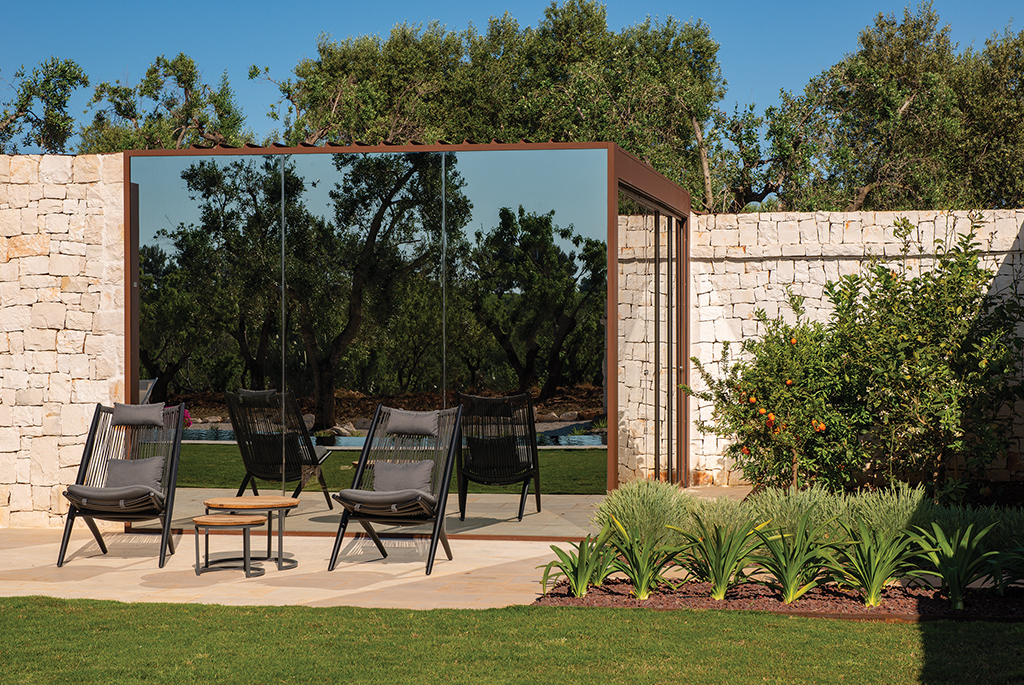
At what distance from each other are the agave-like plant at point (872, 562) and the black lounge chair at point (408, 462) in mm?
2735

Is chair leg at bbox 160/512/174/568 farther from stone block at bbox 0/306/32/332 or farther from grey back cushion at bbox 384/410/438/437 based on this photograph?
stone block at bbox 0/306/32/332

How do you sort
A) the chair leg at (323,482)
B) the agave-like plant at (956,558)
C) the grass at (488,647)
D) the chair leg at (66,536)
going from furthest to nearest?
1. the chair leg at (323,482)
2. the chair leg at (66,536)
3. the agave-like plant at (956,558)
4. the grass at (488,647)

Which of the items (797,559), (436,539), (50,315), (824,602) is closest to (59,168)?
(50,315)

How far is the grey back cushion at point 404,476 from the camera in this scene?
7.72m

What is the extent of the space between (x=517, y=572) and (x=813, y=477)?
10.3 ft

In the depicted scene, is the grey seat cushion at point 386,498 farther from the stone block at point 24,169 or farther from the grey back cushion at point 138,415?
the stone block at point 24,169

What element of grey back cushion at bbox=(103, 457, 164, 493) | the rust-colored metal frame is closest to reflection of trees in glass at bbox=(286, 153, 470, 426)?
the rust-colored metal frame

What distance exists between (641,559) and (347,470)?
12.0ft

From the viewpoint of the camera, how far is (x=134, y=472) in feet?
25.6

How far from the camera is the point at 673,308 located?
35.0ft

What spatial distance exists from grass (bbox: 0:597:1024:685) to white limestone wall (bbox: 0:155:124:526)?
11.9 ft

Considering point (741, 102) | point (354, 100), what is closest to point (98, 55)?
point (354, 100)

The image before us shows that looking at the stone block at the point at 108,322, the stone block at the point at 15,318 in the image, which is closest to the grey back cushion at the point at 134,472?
the stone block at the point at 108,322

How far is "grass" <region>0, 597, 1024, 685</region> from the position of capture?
14.0 ft
